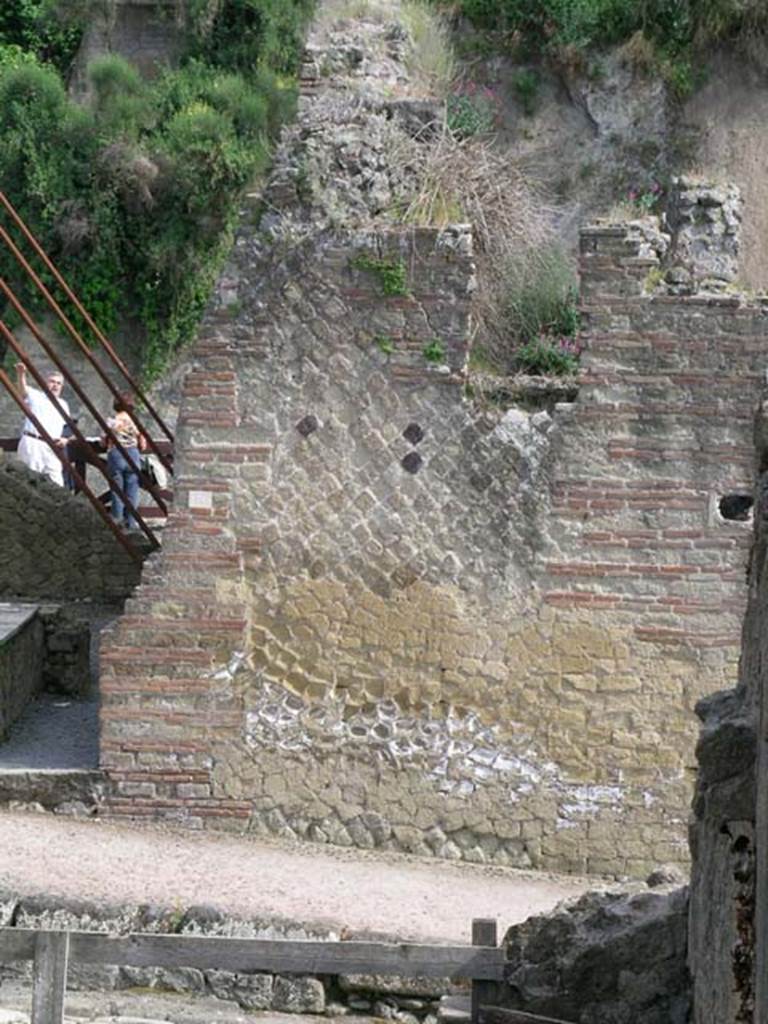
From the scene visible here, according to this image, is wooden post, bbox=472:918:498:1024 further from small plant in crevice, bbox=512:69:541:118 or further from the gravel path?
small plant in crevice, bbox=512:69:541:118

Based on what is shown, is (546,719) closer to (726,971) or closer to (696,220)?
(696,220)

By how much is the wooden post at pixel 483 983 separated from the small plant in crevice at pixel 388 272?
14.9 ft

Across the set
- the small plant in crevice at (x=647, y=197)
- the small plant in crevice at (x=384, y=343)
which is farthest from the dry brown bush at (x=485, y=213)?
the small plant in crevice at (x=647, y=197)

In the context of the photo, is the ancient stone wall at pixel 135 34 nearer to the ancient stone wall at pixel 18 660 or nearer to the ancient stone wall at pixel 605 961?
the ancient stone wall at pixel 18 660

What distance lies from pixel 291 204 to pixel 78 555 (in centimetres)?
482

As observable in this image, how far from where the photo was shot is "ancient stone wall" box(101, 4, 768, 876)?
13.4 meters

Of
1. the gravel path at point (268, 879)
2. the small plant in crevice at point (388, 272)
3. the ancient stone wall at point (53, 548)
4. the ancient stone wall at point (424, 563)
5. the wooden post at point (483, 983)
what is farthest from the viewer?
the ancient stone wall at point (53, 548)

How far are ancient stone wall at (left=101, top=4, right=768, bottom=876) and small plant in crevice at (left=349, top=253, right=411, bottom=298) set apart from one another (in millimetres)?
12

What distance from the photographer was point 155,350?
27.2 m

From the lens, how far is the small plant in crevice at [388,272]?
1351cm

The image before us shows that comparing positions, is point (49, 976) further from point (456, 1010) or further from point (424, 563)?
point (424, 563)

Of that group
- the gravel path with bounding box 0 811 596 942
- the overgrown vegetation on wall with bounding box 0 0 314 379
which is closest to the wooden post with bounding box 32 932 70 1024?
the gravel path with bounding box 0 811 596 942

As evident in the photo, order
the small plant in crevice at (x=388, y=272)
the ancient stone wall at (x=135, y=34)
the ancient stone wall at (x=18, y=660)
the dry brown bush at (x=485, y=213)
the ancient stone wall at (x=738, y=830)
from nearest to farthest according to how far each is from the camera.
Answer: the ancient stone wall at (x=738, y=830), the small plant in crevice at (x=388, y=272), the dry brown bush at (x=485, y=213), the ancient stone wall at (x=18, y=660), the ancient stone wall at (x=135, y=34)

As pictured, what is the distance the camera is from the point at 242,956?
10.1m
